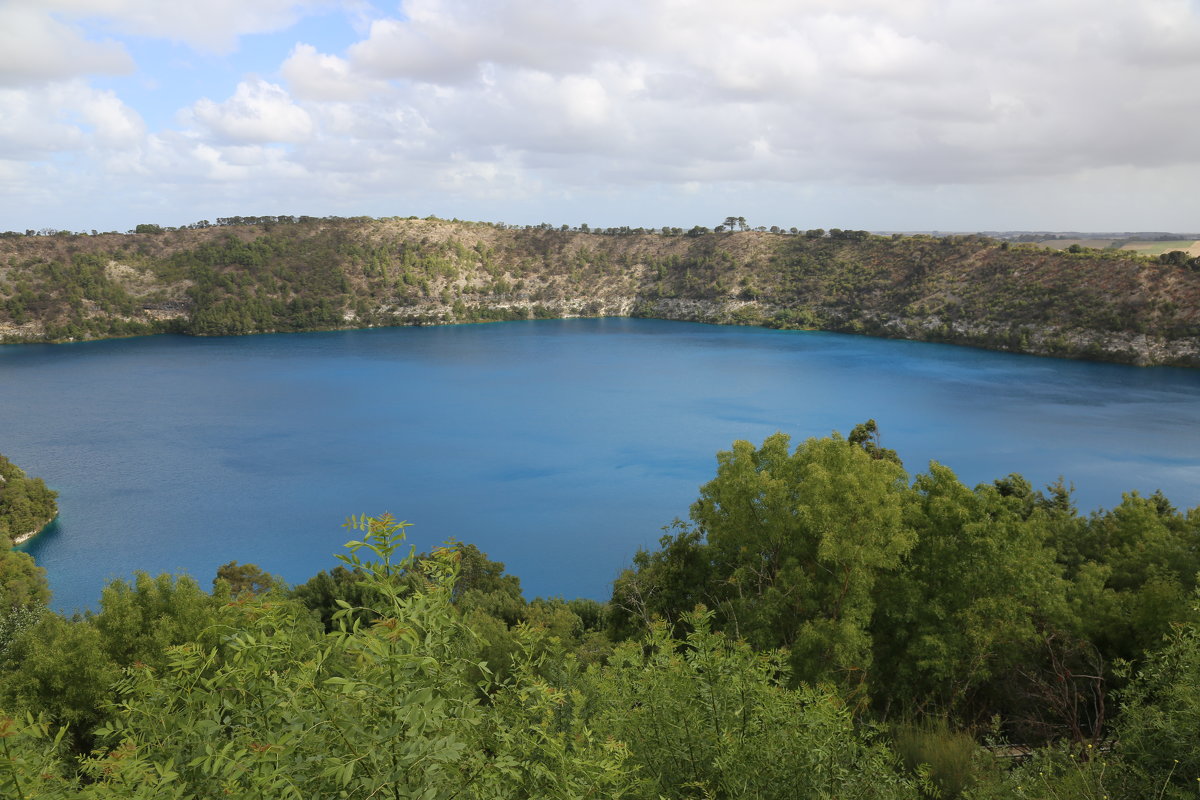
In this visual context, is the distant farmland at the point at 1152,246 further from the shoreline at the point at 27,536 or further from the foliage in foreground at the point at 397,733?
the shoreline at the point at 27,536

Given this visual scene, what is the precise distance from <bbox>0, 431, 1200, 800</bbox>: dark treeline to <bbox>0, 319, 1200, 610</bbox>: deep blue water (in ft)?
36.6

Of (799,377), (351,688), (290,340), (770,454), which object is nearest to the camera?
(351,688)

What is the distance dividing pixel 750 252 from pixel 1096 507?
99.2m

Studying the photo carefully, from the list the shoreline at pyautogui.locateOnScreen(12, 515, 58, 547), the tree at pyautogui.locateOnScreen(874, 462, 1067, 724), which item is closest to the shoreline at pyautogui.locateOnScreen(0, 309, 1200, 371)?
the tree at pyautogui.locateOnScreen(874, 462, 1067, 724)

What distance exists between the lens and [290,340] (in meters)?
111

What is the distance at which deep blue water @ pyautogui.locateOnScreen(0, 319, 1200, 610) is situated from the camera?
3803 centimetres

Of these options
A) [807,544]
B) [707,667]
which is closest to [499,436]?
[807,544]

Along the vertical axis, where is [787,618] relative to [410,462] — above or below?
above

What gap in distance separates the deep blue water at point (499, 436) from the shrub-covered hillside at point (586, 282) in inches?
304

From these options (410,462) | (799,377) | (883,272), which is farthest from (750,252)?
(410,462)

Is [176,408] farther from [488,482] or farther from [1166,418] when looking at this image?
[1166,418]

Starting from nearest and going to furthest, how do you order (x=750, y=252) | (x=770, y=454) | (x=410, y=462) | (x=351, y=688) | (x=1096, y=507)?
(x=351, y=688) → (x=770, y=454) → (x=1096, y=507) → (x=410, y=462) → (x=750, y=252)

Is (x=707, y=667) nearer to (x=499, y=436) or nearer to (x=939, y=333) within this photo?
(x=499, y=436)

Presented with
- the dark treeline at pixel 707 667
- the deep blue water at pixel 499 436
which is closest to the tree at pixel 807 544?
the dark treeline at pixel 707 667
